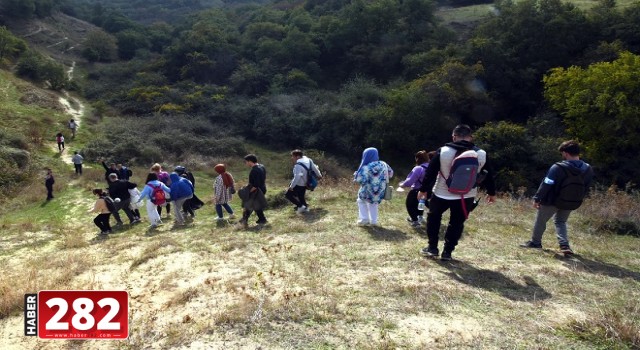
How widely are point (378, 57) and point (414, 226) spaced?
34.1 metres

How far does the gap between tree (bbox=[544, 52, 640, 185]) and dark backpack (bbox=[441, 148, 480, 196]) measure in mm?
20494

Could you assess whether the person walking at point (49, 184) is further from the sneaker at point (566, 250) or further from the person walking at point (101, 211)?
the sneaker at point (566, 250)

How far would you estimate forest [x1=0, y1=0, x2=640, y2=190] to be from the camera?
22.7 meters

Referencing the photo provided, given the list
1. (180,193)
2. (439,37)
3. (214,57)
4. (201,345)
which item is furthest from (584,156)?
(214,57)

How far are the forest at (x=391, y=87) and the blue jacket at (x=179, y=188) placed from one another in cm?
1484

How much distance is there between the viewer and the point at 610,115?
22141mm

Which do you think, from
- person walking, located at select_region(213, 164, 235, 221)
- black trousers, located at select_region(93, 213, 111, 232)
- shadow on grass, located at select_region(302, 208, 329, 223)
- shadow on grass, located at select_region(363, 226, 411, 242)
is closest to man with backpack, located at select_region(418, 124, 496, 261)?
shadow on grass, located at select_region(363, 226, 411, 242)

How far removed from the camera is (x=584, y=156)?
2286 centimetres

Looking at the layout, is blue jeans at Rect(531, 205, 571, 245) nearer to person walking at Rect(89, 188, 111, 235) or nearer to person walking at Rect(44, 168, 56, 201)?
person walking at Rect(89, 188, 111, 235)

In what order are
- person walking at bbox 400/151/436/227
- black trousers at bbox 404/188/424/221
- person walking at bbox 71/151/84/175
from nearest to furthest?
person walking at bbox 400/151/436/227, black trousers at bbox 404/188/424/221, person walking at bbox 71/151/84/175

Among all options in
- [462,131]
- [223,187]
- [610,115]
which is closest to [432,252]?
[462,131]

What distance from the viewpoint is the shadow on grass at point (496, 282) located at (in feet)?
14.5

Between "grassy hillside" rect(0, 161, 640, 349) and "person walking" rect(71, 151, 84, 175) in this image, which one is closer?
"grassy hillside" rect(0, 161, 640, 349)

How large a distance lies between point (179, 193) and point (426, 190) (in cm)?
617
